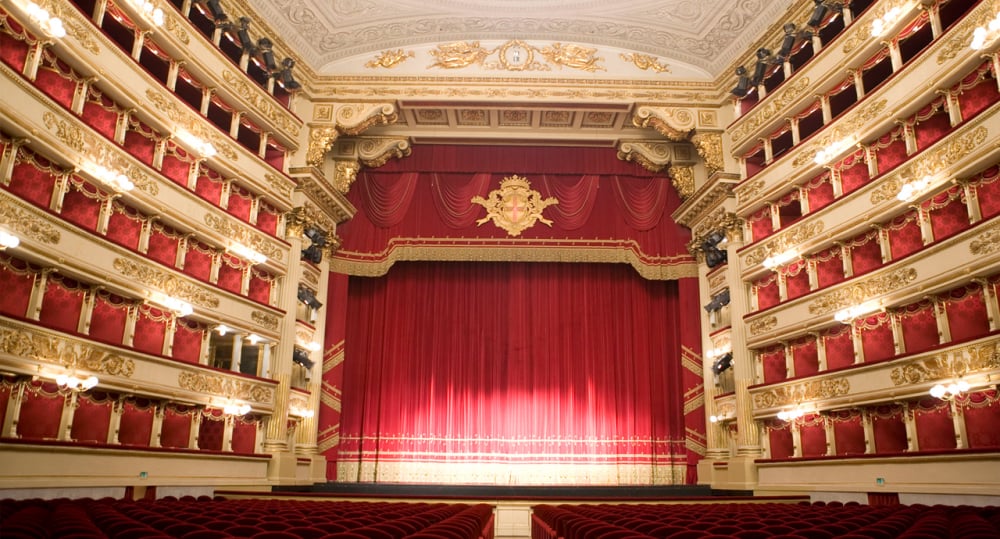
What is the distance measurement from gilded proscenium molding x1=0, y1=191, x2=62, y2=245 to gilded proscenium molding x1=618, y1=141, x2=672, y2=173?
10870 mm

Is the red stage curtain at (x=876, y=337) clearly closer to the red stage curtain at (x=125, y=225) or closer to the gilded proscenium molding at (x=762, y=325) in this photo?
the gilded proscenium molding at (x=762, y=325)

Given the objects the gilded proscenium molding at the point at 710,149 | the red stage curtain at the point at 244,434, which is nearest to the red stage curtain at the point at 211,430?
the red stage curtain at the point at 244,434

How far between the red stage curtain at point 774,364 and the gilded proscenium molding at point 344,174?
29.3ft

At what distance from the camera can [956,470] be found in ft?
25.7

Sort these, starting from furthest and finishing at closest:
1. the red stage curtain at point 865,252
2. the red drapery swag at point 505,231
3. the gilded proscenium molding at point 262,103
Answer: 1. the red drapery swag at point 505,231
2. the gilded proscenium molding at point 262,103
3. the red stage curtain at point 865,252

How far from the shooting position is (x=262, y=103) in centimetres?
1246

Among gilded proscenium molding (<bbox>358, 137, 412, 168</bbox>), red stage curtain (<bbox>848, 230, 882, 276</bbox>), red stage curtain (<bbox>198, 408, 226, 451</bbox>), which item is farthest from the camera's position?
gilded proscenium molding (<bbox>358, 137, 412, 168</bbox>)

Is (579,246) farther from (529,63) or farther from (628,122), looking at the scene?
(529,63)

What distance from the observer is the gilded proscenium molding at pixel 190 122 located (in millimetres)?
10195

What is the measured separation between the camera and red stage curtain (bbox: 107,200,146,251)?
9.57 m

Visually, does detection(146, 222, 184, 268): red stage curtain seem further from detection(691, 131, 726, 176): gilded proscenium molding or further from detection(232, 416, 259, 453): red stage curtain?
detection(691, 131, 726, 176): gilded proscenium molding

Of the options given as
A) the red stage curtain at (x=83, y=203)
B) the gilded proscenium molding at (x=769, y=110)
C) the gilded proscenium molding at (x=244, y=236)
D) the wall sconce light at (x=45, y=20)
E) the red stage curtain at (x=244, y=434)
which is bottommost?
the red stage curtain at (x=244, y=434)

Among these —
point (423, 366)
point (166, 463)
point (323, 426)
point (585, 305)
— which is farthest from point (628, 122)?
point (166, 463)

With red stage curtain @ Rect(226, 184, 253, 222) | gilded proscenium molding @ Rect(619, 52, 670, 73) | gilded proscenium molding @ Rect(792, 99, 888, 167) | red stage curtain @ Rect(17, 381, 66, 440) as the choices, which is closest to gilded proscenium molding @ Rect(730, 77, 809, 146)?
gilded proscenium molding @ Rect(792, 99, 888, 167)
